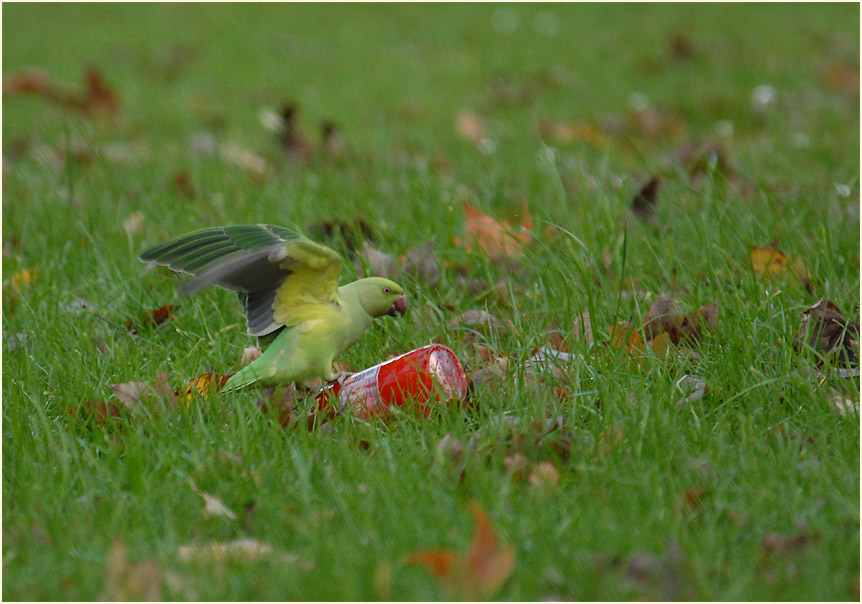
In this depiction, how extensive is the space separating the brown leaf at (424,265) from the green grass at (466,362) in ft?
0.20

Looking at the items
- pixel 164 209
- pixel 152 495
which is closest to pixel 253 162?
pixel 164 209

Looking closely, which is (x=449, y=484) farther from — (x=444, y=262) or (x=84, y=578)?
(x=444, y=262)

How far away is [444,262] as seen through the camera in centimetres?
342

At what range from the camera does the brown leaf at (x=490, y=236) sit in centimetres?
347

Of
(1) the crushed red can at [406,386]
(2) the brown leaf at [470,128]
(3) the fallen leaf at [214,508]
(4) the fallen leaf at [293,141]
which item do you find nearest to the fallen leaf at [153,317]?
(1) the crushed red can at [406,386]

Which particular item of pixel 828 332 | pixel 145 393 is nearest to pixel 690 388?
pixel 828 332

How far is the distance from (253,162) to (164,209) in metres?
0.98

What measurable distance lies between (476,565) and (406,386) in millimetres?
729

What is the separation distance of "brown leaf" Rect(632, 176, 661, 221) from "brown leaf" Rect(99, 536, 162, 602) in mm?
2491

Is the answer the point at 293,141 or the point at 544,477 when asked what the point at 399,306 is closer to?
the point at 544,477

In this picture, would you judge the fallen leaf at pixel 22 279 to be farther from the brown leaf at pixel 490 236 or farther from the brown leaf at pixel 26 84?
the brown leaf at pixel 26 84

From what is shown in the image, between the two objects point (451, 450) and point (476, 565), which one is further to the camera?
point (451, 450)

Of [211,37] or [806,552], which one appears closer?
[806,552]

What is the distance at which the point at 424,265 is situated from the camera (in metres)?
3.38
